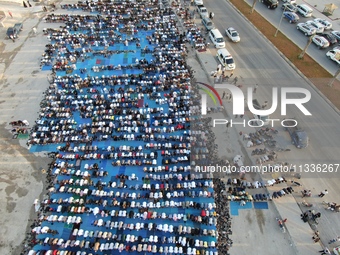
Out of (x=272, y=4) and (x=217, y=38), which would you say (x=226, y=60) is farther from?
(x=272, y=4)

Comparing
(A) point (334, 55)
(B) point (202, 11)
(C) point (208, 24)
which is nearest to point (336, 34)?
(A) point (334, 55)

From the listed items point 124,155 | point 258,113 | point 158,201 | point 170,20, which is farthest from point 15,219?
point 170,20

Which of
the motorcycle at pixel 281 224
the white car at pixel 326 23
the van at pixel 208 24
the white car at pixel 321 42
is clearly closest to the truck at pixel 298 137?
the motorcycle at pixel 281 224

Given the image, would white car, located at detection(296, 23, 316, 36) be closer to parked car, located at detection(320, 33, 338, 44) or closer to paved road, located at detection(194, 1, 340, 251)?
paved road, located at detection(194, 1, 340, 251)

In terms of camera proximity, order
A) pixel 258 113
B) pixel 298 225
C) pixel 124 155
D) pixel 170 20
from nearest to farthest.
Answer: pixel 298 225 → pixel 124 155 → pixel 258 113 → pixel 170 20

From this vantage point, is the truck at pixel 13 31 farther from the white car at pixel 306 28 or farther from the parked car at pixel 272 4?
the white car at pixel 306 28

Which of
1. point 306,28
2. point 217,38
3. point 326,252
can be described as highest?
point 217,38

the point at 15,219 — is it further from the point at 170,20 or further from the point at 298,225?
the point at 170,20
